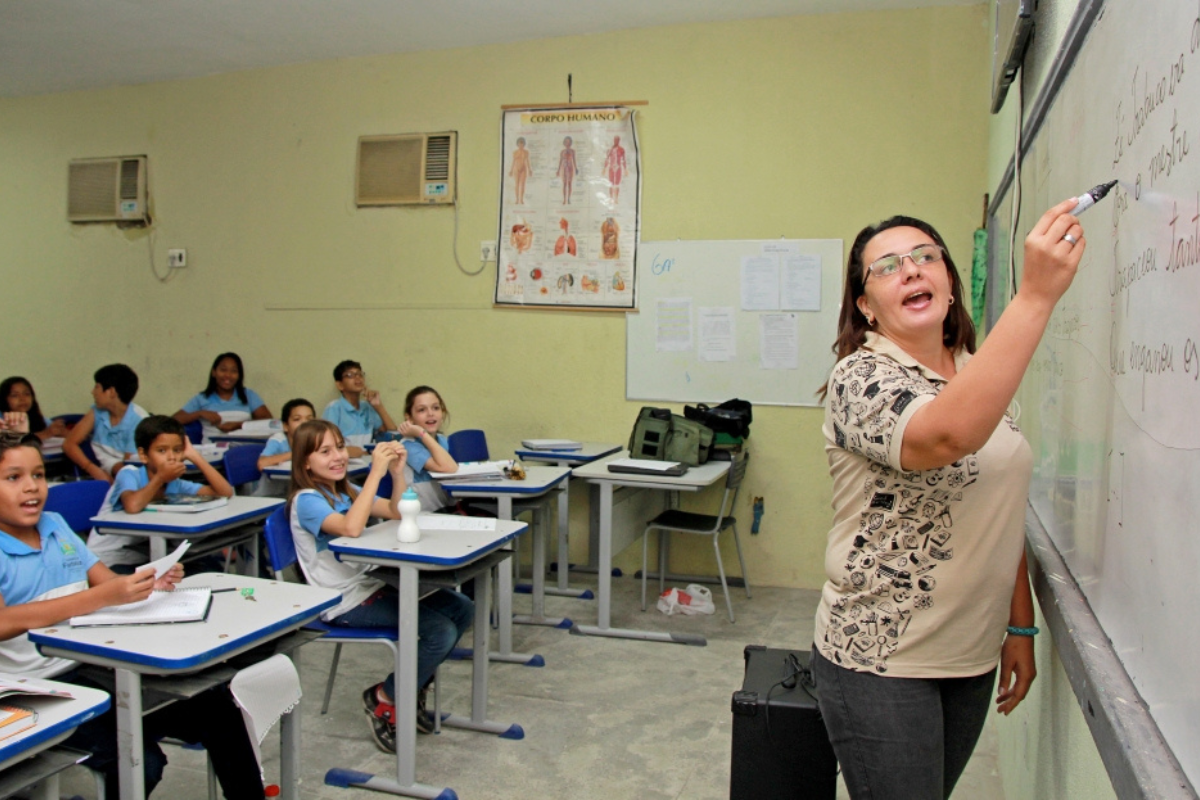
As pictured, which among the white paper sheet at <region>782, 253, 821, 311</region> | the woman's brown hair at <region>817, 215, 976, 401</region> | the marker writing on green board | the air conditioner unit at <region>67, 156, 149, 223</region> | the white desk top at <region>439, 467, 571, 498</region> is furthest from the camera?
the air conditioner unit at <region>67, 156, 149, 223</region>

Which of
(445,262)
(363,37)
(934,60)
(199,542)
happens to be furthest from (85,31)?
(934,60)

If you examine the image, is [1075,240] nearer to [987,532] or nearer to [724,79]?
[987,532]

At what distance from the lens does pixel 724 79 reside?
5027mm

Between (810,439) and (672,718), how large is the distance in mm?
2162

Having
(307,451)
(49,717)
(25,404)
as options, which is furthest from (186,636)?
(25,404)

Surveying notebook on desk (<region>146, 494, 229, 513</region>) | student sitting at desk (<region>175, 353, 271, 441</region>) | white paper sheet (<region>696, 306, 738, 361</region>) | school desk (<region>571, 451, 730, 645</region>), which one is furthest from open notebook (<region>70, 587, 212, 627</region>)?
student sitting at desk (<region>175, 353, 271, 441</region>)

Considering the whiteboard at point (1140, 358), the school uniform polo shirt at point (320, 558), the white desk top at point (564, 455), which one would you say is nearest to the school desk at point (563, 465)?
the white desk top at point (564, 455)

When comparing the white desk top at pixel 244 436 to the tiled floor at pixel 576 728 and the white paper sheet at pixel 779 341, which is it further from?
the white paper sheet at pixel 779 341

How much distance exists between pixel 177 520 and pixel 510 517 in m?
1.29

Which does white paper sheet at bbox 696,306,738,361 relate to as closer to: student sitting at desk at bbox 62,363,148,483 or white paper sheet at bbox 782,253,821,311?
white paper sheet at bbox 782,253,821,311

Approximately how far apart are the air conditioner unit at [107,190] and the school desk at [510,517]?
12.1 ft

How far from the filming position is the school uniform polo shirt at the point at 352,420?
537cm

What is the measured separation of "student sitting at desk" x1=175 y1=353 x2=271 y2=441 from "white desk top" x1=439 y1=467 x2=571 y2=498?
2286mm

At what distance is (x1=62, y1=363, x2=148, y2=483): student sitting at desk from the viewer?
16.4ft
